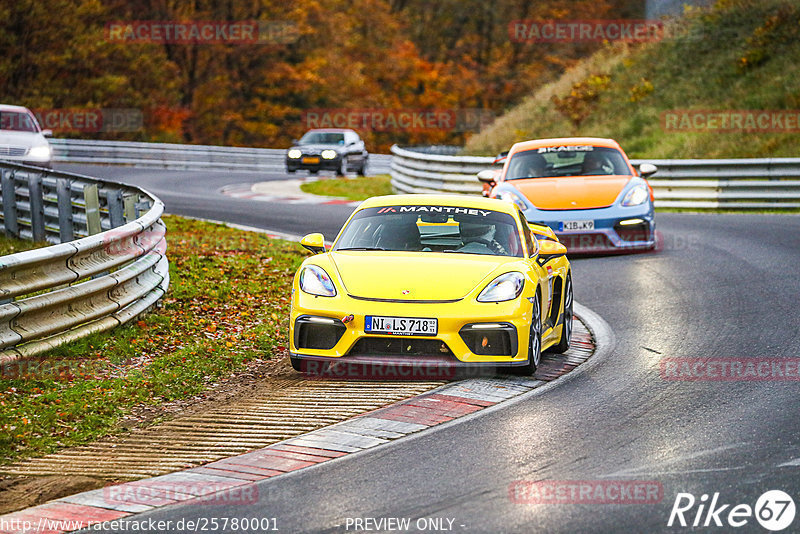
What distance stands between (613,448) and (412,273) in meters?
2.53

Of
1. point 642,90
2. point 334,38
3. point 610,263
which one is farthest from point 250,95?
point 610,263

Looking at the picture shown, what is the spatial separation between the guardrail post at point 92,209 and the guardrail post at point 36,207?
6.16 feet

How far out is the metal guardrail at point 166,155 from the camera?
134 ft

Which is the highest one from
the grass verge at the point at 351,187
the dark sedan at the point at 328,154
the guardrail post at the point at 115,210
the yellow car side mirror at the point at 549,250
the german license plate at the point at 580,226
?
the yellow car side mirror at the point at 549,250

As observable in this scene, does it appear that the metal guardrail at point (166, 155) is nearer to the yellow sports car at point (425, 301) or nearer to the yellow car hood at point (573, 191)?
the yellow car hood at point (573, 191)

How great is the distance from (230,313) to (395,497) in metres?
5.79

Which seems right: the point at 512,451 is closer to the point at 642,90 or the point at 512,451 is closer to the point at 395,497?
the point at 395,497

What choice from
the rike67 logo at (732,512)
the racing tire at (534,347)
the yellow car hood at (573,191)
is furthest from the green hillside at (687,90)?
the rike67 logo at (732,512)

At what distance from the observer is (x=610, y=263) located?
14.8m

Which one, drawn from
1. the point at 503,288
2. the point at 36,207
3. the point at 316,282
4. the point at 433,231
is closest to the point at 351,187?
the point at 36,207

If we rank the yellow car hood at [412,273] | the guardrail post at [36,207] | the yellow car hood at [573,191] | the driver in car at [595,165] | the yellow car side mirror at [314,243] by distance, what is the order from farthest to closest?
the driver in car at [595,165]
the yellow car hood at [573,191]
the guardrail post at [36,207]
the yellow car side mirror at [314,243]
the yellow car hood at [412,273]

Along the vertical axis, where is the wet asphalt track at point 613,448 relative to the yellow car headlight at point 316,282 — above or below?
below

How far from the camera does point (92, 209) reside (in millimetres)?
13344

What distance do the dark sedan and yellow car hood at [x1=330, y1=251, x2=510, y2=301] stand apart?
2757 cm
